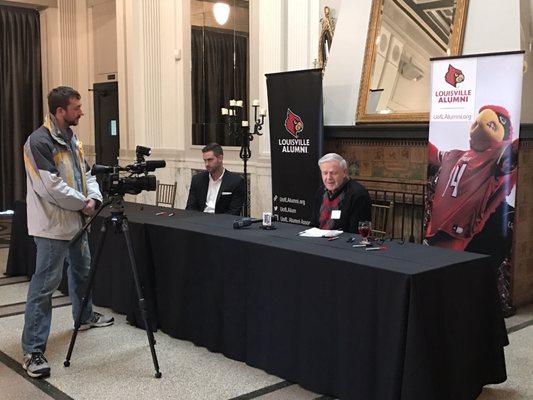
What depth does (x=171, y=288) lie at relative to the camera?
12.0 feet

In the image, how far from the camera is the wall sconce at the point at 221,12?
24.3ft

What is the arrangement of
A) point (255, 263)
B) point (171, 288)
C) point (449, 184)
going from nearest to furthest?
point (255, 263)
point (171, 288)
point (449, 184)

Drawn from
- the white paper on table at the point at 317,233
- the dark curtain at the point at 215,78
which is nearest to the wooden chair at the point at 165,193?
the dark curtain at the point at 215,78

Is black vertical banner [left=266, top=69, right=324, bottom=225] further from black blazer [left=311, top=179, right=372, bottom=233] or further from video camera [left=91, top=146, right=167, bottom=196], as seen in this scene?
video camera [left=91, top=146, right=167, bottom=196]

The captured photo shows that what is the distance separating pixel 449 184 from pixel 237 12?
3838 millimetres

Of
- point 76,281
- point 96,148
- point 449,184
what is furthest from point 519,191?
point 96,148

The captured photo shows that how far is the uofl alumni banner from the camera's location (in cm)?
418

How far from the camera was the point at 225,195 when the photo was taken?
476 centimetres

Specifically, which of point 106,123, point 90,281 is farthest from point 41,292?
point 106,123

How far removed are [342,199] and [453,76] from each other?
1382 millimetres

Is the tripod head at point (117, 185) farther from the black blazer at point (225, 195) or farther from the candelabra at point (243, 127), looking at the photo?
the candelabra at point (243, 127)

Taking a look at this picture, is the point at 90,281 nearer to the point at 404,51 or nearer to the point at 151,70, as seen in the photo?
the point at 404,51

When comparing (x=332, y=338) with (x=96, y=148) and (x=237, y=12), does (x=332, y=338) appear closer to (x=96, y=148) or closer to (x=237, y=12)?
(x=237, y=12)

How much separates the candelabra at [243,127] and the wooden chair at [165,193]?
3.47 ft
